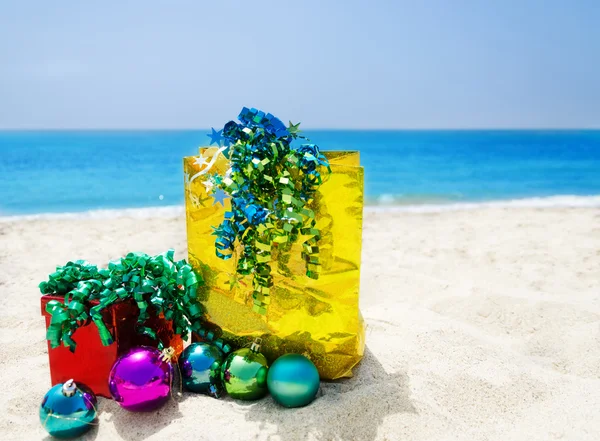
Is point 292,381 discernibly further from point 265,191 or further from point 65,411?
point 65,411

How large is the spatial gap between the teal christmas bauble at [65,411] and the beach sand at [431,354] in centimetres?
11

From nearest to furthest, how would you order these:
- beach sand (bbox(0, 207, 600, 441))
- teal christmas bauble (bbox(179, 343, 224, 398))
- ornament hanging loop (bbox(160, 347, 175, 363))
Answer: beach sand (bbox(0, 207, 600, 441)) → ornament hanging loop (bbox(160, 347, 175, 363)) → teal christmas bauble (bbox(179, 343, 224, 398))

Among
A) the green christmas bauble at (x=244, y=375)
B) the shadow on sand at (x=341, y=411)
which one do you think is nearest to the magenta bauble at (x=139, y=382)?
the green christmas bauble at (x=244, y=375)

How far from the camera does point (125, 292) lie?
265 cm

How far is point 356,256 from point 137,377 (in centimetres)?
126

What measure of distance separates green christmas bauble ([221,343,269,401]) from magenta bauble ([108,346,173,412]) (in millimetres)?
311

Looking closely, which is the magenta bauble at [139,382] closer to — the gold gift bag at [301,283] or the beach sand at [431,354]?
the beach sand at [431,354]

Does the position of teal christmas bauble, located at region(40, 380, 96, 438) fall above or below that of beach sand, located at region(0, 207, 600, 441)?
above

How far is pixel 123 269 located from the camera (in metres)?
2.77

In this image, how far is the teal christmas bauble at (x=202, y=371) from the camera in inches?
107

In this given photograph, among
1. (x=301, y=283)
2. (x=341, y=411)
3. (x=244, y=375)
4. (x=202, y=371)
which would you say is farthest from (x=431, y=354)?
(x=202, y=371)

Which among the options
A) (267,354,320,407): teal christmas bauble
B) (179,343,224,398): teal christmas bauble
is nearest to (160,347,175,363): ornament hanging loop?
(179,343,224,398): teal christmas bauble

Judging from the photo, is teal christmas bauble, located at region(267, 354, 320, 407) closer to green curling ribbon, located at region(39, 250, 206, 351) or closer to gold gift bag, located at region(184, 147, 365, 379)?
→ gold gift bag, located at region(184, 147, 365, 379)

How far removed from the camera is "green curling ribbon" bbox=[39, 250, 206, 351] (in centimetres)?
258
